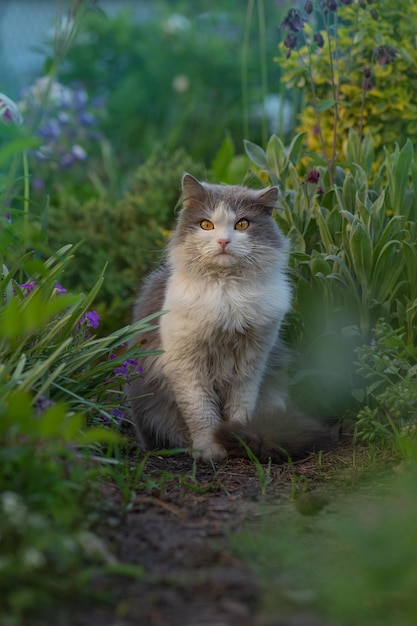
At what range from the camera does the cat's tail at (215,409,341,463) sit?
3.30 metres

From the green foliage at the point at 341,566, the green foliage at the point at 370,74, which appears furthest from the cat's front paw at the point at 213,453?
the green foliage at the point at 370,74

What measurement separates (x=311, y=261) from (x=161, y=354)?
0.85 meters

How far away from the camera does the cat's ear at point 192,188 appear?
3467mm

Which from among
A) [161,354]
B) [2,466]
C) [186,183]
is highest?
[186,183]

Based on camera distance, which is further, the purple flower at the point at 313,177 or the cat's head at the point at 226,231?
the purple flower at the point at 313,177

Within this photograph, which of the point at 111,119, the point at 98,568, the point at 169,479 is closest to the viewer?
the point at 98,568

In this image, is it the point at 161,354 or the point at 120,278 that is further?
the point at 120,278

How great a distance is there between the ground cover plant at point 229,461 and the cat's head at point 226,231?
15.0 inches

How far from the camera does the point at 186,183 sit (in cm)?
348

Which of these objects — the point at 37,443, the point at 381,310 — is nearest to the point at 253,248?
the point at 381,310

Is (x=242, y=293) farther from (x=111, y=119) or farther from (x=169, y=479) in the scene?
(x=111, y=119)

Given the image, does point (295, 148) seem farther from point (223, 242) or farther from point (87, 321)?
point (87, 321)

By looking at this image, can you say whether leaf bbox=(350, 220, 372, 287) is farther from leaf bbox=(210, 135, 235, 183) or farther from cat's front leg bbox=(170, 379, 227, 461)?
leaf bbox=(210, 135, 235, 183)

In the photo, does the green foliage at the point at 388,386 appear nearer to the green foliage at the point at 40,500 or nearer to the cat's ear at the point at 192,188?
the cat's ear at the point at 192,188
